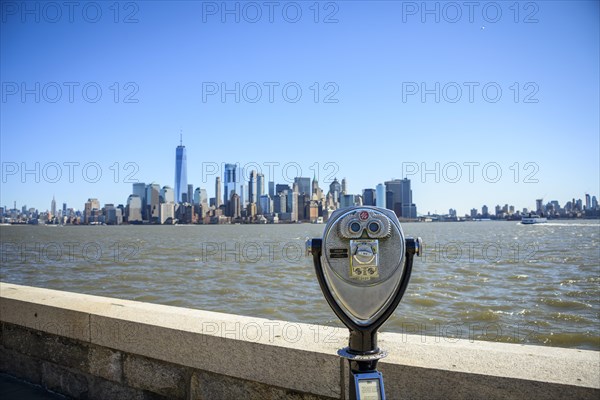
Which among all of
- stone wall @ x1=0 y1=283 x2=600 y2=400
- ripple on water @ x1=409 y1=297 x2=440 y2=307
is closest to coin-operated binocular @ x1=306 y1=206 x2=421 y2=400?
stone wall @ x1=0 y1=283 x2=600 y2=400

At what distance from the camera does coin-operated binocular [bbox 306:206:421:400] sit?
1.75 m

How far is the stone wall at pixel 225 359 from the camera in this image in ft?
6.61

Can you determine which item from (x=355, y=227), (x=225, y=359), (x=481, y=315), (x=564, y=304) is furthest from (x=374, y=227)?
(x=564, y=304)

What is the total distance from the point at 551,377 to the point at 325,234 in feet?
3.49

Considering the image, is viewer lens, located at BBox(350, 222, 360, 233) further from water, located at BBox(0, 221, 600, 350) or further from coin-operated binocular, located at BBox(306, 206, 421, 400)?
water, located at BBox(0, 221, 600, 350)

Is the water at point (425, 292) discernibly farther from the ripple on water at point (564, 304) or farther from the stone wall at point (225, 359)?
the stone wall at point (225, 359)

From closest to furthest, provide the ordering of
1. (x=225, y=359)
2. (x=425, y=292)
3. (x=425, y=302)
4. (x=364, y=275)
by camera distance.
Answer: (x=364, y=275), (x=225, y=359), (x=425, y=302), (x=425, y=292)

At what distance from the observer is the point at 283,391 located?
2.36 metres

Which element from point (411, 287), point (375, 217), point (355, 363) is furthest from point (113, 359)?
point (411, 287)

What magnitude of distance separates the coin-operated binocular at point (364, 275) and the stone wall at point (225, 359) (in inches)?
16.9

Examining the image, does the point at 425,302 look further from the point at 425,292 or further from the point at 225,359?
the point at 225,359

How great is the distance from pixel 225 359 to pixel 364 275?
1.10 meters

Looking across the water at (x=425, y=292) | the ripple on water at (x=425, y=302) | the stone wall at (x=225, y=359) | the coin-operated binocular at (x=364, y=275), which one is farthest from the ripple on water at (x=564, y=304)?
the coin-operated binocular at (x=364, y=275)

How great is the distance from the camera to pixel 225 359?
8.17 feet
